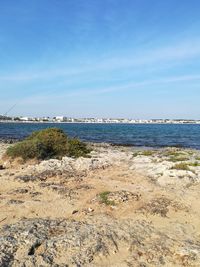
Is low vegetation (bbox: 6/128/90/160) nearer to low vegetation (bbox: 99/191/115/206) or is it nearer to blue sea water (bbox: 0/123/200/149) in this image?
low vegetation (bbox: 99/191/115/206)

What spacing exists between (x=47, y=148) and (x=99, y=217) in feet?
44.8

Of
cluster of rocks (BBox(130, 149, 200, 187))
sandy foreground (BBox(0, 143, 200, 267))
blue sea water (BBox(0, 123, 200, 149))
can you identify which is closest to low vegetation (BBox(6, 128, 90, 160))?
sandy foreground (BBox(0, 143, 200, 267))

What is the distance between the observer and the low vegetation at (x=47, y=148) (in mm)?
22766

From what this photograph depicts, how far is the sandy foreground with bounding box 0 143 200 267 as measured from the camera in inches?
335

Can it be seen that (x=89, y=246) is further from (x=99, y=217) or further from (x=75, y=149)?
(x=75, y=149)

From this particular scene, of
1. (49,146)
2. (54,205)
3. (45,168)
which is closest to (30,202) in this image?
(54,205)

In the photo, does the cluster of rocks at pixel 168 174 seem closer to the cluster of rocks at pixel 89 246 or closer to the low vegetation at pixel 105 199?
the low vegetation at pixel 105 199

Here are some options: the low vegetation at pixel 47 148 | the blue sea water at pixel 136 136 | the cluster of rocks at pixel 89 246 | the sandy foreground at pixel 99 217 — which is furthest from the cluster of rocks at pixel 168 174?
the blue sea water at pixel 136 136

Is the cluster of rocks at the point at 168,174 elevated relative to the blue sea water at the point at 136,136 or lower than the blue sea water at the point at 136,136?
elevated

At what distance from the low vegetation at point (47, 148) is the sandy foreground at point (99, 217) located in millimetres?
2801

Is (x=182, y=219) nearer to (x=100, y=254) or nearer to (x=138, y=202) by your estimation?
(x=138, y=202)

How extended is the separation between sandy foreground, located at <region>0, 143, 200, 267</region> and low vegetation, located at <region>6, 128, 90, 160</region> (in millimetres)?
2801

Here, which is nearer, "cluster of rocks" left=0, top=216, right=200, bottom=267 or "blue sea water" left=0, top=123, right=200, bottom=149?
"cluster of rocks" left=0, top=216, right=200, bottom=267

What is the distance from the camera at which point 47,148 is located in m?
24.3
